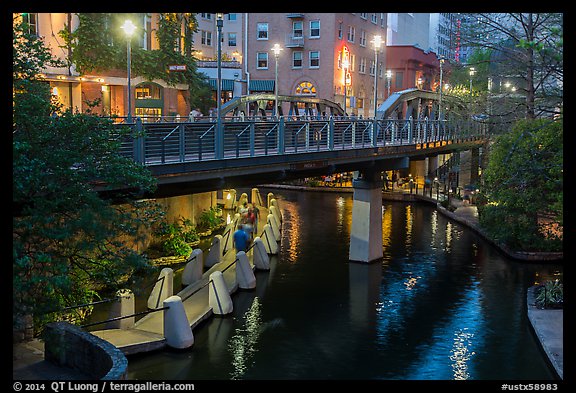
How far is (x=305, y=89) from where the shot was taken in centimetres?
6981

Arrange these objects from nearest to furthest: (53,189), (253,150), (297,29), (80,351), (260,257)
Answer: (53,189)
(80,351)
(253,150)
(260,257)
(297,29)

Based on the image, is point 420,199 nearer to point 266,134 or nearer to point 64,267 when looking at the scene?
point 266,134

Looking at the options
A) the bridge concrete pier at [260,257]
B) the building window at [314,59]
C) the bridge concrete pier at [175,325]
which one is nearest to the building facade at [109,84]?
the bridge concrete pier at [260,257]

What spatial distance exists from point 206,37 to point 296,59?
529 inches

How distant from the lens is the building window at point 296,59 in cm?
6925

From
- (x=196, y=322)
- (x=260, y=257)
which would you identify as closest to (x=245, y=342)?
(x=196, y=322)

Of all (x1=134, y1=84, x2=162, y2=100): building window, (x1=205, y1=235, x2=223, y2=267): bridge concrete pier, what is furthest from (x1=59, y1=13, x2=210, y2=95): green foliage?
(x1=205, y1=235, x2=223, y2=267): bridge concrete pier

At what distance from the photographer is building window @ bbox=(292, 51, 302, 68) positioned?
69.2 metres

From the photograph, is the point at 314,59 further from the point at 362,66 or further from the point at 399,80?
the point at 399,80

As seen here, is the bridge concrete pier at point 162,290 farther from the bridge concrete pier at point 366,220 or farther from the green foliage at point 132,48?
the green foliage at point 132,48

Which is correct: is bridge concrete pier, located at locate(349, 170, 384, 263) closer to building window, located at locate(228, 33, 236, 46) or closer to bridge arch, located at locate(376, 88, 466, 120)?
bridge arch, located at locate(376, 88, 466, 120)

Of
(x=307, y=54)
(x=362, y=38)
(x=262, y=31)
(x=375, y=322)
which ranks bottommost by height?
(x=375, y=322)
